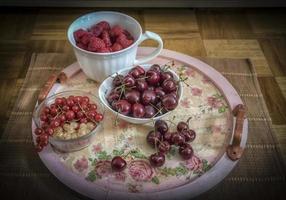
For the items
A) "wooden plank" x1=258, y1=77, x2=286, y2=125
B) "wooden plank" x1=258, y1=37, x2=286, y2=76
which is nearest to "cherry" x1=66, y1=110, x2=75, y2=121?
"wooden plank" x1=258, y1=77, x2=286, y2=125

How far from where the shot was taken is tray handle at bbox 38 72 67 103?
2.27 feet

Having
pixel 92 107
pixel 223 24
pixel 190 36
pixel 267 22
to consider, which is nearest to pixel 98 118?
pixel 92 107

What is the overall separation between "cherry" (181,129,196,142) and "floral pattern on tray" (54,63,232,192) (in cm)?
1

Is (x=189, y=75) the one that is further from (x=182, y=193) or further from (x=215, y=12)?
(x=215, y=12)

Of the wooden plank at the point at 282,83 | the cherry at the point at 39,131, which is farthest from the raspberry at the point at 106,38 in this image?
the wooden plank at the point at 282,83

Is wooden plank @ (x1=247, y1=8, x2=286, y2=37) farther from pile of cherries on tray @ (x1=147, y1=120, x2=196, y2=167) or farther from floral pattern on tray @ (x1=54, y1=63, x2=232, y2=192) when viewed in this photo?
pile of cherries on tray @ (x1=147, y1=120, x2=196, y2=167)

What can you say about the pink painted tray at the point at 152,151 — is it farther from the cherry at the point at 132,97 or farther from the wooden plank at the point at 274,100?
the wooden plank at the point at 274,100

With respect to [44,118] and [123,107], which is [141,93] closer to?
[123,107]

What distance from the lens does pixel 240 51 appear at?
3.68 ft

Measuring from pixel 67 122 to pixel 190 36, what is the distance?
70 cm

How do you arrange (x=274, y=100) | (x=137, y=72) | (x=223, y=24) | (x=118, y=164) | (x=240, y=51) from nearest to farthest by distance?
1. (x=118, y=164)
2. (x=137, y=72)
3. (x=274, y=100)
4. (x=240, y=51)
5. (x=223, y=24)

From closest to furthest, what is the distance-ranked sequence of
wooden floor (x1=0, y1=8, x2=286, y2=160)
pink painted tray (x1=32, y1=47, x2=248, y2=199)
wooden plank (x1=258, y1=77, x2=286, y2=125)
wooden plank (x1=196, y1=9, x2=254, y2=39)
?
pink painted tray (x1=32, y1=47, x2=248, y2=199)
wooden plank (x1=258, y1=77, x2=286, y2=125)
wooden floor (x1=0, y1=8, x2=286, y2=160)
wooden plank (x1=196, y1=9, x2=254, y2=39)

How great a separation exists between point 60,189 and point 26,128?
6.8 inches

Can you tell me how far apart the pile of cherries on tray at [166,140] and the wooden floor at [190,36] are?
40 centimetres
